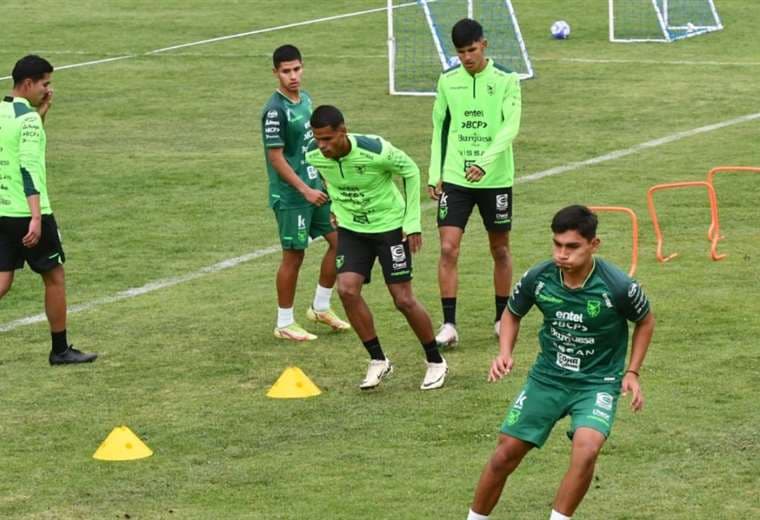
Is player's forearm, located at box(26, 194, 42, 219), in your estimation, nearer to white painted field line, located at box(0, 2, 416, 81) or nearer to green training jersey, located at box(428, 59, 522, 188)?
green training jersey, located at box(428, 59, 522, 188)

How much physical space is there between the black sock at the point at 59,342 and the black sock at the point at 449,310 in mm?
2840

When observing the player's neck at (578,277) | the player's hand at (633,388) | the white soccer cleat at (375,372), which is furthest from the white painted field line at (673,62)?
the player's hand at (633,388)

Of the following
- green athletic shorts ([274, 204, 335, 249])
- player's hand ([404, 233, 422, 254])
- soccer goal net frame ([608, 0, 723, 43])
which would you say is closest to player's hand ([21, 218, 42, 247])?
green athletic shorts ([274, 204, 335, 249])

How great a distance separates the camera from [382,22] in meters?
33.6

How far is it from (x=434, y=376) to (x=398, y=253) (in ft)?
2.89

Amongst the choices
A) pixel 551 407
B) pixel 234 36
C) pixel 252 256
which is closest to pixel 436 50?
pixel 234 36

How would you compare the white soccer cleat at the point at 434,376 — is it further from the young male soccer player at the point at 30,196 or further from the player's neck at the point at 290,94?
the young male soccer player at the point at 30,196

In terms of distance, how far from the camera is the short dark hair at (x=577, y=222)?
847cm

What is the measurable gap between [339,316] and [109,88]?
13734mm

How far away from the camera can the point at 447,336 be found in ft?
42.7

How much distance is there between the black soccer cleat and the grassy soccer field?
11cm

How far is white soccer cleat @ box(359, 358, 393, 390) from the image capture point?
11922 millimetres

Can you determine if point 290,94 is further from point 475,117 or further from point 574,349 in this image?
point 574,349

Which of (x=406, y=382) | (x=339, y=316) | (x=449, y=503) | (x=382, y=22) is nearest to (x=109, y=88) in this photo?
(x=382, y=22)
